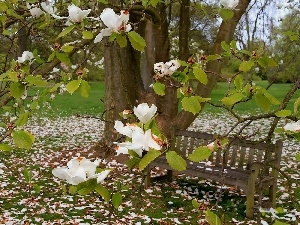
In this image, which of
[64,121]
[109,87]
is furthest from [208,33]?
[109,87]

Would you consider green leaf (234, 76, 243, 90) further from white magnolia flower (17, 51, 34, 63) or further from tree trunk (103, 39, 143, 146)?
tree trunk (103, 39, 143, 146)

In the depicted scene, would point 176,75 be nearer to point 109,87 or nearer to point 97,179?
point 97,179

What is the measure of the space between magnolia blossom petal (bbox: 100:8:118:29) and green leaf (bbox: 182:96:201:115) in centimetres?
36

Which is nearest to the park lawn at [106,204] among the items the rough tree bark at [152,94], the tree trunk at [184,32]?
the rough tree bark at [152,94]

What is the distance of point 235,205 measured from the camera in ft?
18.3

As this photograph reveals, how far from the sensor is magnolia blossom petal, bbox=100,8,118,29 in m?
1.45

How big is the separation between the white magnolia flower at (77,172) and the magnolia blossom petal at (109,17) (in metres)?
0.56

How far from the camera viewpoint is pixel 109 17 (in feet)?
4.83

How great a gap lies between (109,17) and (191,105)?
419 mm

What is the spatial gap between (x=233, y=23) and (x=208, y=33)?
13.2 meters

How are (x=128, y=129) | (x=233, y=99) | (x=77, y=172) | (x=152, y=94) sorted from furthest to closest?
(x=152, y=94) → (x=233, y=99) → (x=128, y=129) → (x=77, y=172)

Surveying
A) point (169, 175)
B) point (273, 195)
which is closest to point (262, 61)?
point (273, 195)

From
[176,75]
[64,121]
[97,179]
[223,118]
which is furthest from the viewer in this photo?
[223,118]

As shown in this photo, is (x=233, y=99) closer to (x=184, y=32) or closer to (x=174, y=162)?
(x=174, y=162)
